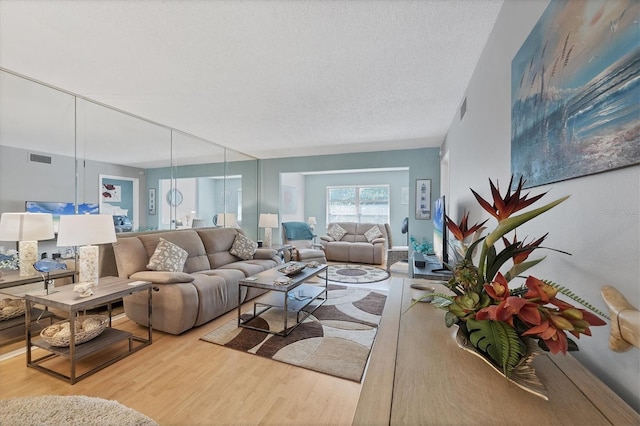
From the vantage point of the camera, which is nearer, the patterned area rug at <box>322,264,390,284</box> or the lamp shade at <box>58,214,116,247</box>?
the lamp shade at <box>58,214,116,247</box>

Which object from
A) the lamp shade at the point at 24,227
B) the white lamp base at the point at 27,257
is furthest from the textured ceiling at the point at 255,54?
the white lamp base at the point at 27,257

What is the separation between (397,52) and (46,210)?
3794 millimetres

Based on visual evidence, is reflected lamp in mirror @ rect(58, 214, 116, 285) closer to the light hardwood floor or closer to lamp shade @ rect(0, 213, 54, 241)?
lamp shade @ rect(0, 213, 54, 241)

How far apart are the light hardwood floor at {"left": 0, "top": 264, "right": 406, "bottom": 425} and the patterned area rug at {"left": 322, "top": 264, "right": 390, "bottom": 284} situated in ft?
8.71

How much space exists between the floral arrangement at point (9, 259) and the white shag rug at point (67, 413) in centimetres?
167

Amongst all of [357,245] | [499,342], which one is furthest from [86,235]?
[357,245]

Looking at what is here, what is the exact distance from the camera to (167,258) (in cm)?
297

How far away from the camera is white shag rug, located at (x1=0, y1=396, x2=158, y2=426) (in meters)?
1.32

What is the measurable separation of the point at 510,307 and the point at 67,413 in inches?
83.9

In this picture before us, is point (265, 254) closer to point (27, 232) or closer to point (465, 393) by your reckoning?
point (27, 232)

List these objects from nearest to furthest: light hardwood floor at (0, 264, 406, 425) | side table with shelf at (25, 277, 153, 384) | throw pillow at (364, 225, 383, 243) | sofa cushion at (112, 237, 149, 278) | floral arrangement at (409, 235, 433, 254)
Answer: light hardwood floor at (0, 264, 406, 425)
side table with shelf at (25, 277, 153, 384)
sofa cushion at (112, 237, 149, 278)
floral arrangement at (409, 235, 433, 254)
throw pillow at (364, 225, 383, 243)

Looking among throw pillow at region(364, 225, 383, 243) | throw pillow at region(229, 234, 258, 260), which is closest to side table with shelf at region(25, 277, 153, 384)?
throw pillow at region(229, 234, 258, 260)

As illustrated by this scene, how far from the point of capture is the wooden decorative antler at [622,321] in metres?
0.56

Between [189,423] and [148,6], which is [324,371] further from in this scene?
[148,6]
